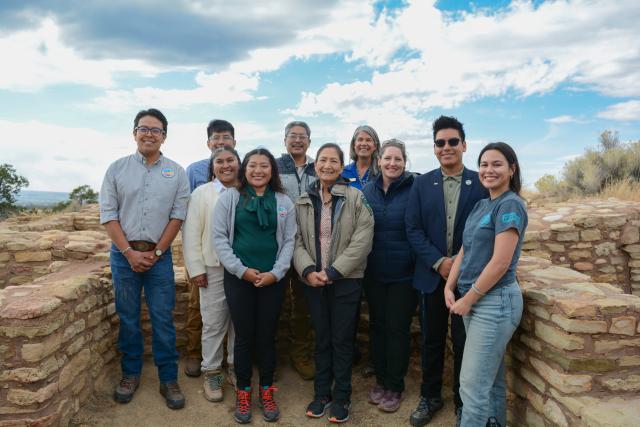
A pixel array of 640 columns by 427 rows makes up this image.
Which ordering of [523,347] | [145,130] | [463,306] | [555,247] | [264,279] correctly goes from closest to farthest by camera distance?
[463,306] → [523,347] → [264,279] → [145,130] → [555,247]

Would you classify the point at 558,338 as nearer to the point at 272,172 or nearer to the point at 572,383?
the point at 572,383

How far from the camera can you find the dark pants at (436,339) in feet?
11.3

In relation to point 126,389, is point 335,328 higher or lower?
higher

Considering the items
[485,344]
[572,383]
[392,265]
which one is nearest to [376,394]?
[392,265]

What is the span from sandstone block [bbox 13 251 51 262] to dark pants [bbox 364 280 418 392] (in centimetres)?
387

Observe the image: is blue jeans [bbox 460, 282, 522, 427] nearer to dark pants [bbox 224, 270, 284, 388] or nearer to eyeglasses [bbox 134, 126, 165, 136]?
dark pants [bbox 224, 270, 284, 388]

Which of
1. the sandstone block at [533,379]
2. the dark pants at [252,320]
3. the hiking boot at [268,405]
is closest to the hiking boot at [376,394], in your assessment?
the hiking boot at [268,405]

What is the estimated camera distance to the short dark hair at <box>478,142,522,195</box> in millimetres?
2922

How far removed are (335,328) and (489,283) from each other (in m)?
1.33

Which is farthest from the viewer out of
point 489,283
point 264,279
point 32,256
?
point 32,256

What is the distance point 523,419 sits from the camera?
3.36m

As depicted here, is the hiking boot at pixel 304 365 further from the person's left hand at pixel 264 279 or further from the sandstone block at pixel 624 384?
the sandstone block at pixel 624 384

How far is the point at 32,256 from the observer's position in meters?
5.41

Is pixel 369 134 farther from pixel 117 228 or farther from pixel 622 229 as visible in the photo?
pixel 622 229
